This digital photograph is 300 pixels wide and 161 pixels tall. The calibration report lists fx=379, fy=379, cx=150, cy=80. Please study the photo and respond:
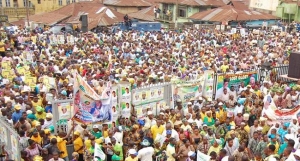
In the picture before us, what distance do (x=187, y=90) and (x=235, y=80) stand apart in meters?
2.08

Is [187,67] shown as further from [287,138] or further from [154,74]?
A: [287,138]

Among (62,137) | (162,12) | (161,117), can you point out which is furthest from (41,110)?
(162,12)

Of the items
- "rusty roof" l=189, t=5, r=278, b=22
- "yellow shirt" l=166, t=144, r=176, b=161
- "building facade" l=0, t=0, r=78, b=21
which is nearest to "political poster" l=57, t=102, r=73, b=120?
"yellow shirt" l=166, t=144, r=176, b=161

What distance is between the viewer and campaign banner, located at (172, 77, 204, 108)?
11.8 metres

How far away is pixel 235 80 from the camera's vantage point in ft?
42.9

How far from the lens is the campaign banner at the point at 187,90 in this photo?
11.8 m

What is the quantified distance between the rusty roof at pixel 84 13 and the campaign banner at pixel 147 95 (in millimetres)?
19961

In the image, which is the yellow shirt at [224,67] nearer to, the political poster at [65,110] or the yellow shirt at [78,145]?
the political poster at [65,110]

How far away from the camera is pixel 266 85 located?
41.8 ft

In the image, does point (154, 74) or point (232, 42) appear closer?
point (154, 74)

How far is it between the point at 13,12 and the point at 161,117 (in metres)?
43.8

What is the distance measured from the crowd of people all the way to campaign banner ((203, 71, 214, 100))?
0.23 m

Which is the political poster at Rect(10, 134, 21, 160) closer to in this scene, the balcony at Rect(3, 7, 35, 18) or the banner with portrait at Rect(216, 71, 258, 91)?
the banner with portrait at Rect(216, 71, 258, 91)

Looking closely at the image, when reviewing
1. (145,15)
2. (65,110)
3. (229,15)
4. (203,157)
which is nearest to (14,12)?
(145,15)
